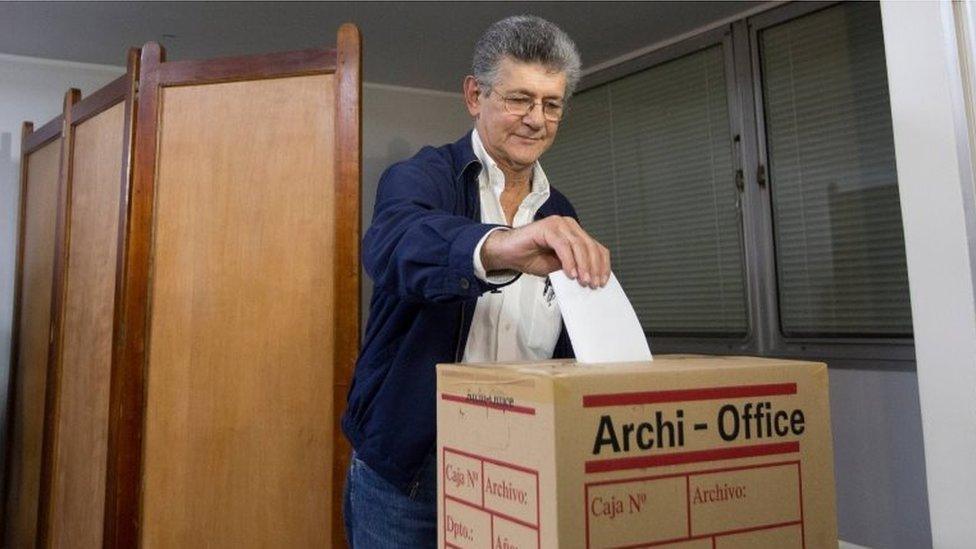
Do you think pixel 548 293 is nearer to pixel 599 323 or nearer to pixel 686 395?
pixel 599 323

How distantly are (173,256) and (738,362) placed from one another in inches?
69.5

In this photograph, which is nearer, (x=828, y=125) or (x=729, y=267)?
(x=828, y=125)

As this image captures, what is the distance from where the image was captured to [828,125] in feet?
8.68

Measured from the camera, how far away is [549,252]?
0.76m

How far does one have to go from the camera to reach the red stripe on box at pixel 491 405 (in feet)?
2.12

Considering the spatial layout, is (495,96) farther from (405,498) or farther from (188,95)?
(188,95)

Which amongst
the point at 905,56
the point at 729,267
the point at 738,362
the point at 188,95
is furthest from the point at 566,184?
the point at 738,362

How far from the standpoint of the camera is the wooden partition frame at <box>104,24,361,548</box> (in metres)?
1.98

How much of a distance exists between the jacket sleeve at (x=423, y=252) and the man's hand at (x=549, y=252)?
24 mm

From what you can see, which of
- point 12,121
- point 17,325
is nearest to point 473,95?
point 17,325

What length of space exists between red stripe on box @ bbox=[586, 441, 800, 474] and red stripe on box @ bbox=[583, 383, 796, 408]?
5cm

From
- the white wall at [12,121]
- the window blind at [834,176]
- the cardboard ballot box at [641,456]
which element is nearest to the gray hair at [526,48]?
the cardboard ballot box at [641,456]

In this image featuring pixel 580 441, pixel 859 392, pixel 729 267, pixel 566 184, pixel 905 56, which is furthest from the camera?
pixel 566 184

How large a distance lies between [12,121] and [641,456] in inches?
134
